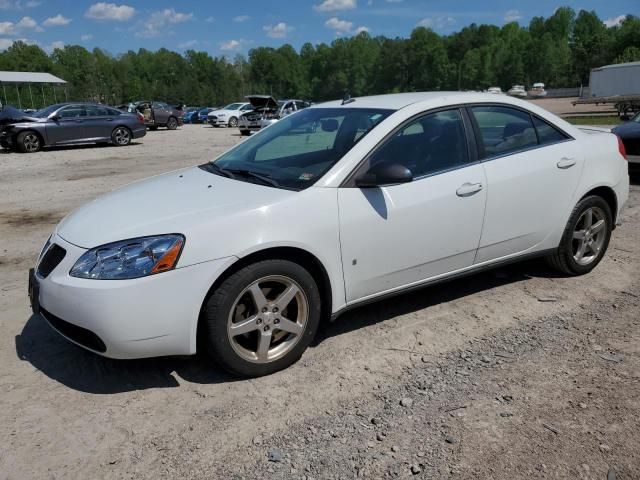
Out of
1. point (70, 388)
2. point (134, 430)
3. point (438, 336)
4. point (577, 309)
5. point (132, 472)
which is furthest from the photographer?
point (577, 309)

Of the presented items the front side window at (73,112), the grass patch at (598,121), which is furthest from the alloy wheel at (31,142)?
the grass patch at (598,121)

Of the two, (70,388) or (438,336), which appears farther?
(438,336)

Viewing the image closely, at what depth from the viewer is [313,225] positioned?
126 inches

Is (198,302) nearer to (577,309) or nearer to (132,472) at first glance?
(132,472)

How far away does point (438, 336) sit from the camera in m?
3.74

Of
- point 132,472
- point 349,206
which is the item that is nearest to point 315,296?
point 349,206

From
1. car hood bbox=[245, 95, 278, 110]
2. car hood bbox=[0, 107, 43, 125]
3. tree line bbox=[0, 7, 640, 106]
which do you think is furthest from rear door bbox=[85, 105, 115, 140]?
tree line bbox=[0, 7, 640, 106]

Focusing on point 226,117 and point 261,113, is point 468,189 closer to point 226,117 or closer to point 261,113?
point 261,113

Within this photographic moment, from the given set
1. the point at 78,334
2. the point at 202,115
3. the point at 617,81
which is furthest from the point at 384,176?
the point at 202,115

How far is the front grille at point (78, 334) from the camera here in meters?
2.92

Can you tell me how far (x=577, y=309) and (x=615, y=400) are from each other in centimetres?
126

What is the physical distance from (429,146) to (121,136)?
17808 millimetres

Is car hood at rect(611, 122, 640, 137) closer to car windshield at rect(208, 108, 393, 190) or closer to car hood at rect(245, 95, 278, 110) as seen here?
car windshield at rect(208, 108, 393, 190)

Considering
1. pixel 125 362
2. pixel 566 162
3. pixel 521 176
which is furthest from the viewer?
pixel 566 162
